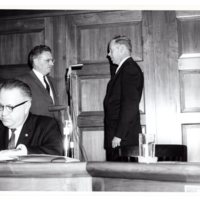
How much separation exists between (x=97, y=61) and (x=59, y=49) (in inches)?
17.9

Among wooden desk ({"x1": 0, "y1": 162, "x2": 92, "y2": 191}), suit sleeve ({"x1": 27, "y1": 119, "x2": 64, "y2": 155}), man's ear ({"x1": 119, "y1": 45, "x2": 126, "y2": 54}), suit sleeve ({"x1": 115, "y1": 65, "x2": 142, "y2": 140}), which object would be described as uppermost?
man's ear ({"x1": 119, "y1": 45, "x2": 126, "y2": 54})

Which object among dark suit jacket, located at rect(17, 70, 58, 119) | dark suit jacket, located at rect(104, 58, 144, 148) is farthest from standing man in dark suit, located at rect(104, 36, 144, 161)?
dark suit jacket, located at rect(17, 70, 58, 119)

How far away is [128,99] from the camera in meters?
3.20

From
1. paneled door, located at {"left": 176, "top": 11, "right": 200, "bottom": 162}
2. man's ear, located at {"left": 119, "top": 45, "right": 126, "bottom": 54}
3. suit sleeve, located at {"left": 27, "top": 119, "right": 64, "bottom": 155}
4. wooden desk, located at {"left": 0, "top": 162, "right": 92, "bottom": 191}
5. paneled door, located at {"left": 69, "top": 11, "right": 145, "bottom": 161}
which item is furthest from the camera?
paneled door, located at {"left": 69, "top": 11, "right": 145, "bottom": 161}

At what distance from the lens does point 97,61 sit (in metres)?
3.95

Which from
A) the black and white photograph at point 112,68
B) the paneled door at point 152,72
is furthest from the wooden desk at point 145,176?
the paneled door at point 152,72

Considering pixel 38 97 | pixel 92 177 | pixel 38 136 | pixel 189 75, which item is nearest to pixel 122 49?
pixel 189 75

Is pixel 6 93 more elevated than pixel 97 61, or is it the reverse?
pixel 97 61

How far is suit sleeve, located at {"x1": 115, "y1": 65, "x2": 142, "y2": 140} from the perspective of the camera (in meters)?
3.16

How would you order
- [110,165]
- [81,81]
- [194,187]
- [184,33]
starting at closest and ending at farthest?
[194,187] → [110,165] → [184,33] → [81,81]

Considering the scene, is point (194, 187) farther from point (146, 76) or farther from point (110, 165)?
point (146, 76)

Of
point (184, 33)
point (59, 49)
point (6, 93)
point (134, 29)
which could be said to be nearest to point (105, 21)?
point (134, 29)

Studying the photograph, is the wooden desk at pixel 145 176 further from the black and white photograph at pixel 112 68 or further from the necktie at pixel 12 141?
the black and white photograph at pixel 112 68

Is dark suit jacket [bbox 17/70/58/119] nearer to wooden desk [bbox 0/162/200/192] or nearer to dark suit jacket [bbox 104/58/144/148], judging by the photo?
dark suit jacket [bbox 104/58/144/148]
